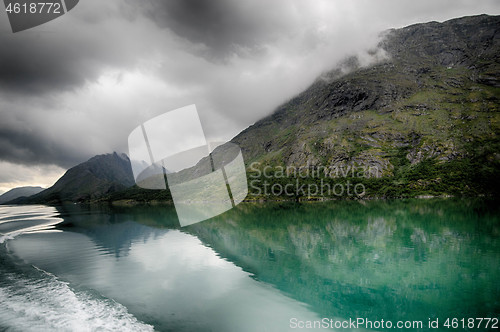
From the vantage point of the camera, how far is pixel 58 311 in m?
13.9

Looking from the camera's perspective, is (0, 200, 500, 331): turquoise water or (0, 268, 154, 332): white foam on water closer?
(0, 268, 154, 332): white foam on water

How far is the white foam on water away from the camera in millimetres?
12219

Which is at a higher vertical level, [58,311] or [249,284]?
[58,311]

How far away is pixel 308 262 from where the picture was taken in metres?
24.2

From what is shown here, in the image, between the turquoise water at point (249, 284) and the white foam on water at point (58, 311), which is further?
the turquoise water at point (249, 284)

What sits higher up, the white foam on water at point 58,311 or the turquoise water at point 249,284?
the white foam on water at point 58,311

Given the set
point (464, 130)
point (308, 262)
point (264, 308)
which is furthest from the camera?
point (464, 130)

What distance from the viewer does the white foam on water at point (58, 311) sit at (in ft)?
40.1

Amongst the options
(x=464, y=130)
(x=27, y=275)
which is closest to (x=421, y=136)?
(x=464, y=130)

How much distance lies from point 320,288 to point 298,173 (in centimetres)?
17017

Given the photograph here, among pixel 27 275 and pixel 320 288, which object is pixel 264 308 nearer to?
pixel 320 288

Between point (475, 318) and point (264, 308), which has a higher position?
point (264, 308)

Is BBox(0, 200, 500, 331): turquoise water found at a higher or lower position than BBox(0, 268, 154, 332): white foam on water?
lower

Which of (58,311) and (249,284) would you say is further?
(249,284)
